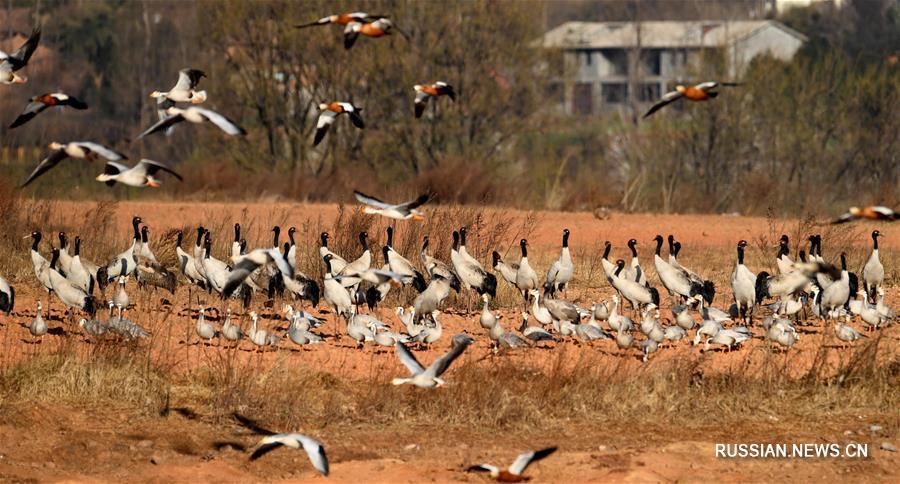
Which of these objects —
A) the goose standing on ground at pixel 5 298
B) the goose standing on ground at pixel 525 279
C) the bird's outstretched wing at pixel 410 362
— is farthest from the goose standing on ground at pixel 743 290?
the goose standing on ground at pixel 5 298

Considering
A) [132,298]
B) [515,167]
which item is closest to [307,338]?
[132,298]

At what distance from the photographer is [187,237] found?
1972 centimetres

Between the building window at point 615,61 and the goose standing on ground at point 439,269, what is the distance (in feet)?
213

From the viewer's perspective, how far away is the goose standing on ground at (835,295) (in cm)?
1421

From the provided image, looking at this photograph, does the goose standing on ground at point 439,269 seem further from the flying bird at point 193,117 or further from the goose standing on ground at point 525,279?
the flying bird at point 193,117

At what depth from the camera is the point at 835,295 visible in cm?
1438

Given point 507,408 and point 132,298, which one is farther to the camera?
point 132,298

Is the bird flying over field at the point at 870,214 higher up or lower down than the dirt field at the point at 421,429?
higher up

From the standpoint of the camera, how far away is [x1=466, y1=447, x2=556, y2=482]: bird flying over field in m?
9.28

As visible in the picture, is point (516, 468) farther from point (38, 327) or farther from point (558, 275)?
point (558, 275)

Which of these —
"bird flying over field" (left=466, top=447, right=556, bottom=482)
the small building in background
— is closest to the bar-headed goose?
"bird flying over field" (left=466, top=447, right=556, bottom=482)

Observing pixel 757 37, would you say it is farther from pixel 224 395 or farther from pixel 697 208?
pixel 224 395

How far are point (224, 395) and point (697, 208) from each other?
Result: 19079mm

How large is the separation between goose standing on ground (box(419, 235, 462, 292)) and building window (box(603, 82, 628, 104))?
5932 centimetres
